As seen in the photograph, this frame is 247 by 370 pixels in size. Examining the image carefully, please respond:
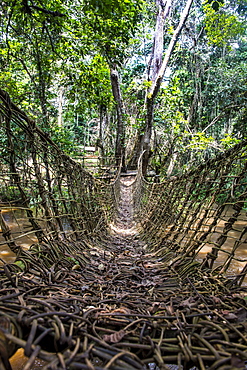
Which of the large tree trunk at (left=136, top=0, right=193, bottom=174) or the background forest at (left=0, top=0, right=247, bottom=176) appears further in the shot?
the large tree trunk at (left=136, top=0, right=193, bottom=174)

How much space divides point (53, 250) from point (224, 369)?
870 mm

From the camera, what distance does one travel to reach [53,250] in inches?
44.4

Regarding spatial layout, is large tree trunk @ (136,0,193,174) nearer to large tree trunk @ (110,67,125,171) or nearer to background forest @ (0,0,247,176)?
background forest @ (0,0,247,176)

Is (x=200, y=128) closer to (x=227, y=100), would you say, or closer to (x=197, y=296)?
(x=227, y=100)

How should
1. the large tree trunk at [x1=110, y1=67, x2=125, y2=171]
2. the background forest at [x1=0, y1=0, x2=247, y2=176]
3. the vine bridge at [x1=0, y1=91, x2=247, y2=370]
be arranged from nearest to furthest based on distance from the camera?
the vine bridge at [x1=0, y1=91, x2=247, y2=370]
the background forest at [x1=0, y1=0, x2=247, y2=176]
the large tree trunk at [x1=110, y1=67, x2=125, y2=171]

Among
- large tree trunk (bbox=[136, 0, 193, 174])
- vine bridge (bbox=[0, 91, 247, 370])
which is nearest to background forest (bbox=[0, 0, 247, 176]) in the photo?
large tree trunk (bbox=[136, 0, 193, 174])

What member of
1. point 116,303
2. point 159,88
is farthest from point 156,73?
point 116,303

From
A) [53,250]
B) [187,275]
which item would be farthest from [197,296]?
[53,250]

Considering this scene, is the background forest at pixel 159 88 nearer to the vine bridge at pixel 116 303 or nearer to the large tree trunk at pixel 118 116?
the large tree trunk at pixel 118 116

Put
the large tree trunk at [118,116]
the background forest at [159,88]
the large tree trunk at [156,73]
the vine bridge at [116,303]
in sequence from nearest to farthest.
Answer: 1. the vine bridge at [116,303]
2. the background forest at [159,88]
3. the large tree trunk at [156,73]
4. the large tree trunk at [118,116]

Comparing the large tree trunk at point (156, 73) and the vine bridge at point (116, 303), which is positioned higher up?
the large tree trunk at point (156, 73)

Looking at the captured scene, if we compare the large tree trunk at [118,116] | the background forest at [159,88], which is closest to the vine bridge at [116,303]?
the background forest at [159,88]

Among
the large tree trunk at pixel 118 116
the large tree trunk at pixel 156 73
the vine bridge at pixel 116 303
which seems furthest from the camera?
the large tree trunk at pixel 118 116

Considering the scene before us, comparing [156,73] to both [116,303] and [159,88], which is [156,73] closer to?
[159,88]
